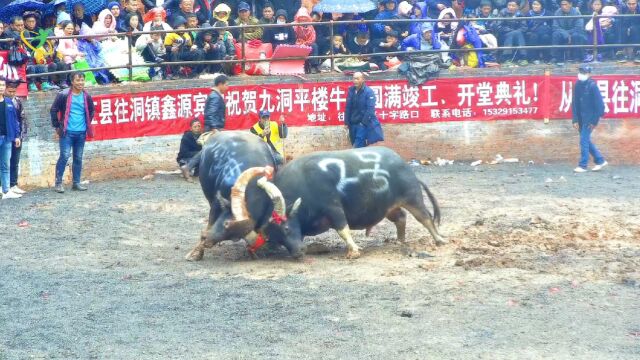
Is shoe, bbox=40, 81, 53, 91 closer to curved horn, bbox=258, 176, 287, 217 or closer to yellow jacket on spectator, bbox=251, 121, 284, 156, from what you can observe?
yellow jacket on spectator, bbox=251, 121, 284, 156

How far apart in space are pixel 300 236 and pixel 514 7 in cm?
963

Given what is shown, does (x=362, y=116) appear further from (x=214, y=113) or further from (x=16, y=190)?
(x=16, y=190)

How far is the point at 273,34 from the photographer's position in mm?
19625

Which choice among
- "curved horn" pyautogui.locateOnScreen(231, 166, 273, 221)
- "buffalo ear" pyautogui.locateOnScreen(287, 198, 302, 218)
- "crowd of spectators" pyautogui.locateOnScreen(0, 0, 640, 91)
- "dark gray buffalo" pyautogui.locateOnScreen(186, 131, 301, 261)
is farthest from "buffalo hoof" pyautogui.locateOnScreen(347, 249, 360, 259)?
"crowd of spectators" pyautogui.locateOnScreen(0, 0, 640, 91)

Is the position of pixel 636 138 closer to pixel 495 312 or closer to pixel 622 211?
pixel 622 211

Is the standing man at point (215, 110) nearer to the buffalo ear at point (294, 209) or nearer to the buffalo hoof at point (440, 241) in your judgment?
the buffalo ear at point (294, 209)

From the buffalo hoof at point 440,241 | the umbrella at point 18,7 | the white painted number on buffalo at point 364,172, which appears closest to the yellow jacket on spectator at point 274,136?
the umbrella at point 18,7

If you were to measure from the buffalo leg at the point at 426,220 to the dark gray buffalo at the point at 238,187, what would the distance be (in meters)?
1.53

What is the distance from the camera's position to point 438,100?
19844 millimetres

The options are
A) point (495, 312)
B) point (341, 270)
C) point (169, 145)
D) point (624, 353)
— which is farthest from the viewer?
point (169, 145)

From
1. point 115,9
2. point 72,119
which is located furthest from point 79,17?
point 72,119

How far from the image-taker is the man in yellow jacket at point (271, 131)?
17.1m

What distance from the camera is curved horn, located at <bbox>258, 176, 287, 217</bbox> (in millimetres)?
11930

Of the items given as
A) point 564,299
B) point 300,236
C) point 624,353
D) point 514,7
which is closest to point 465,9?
point 514,7
